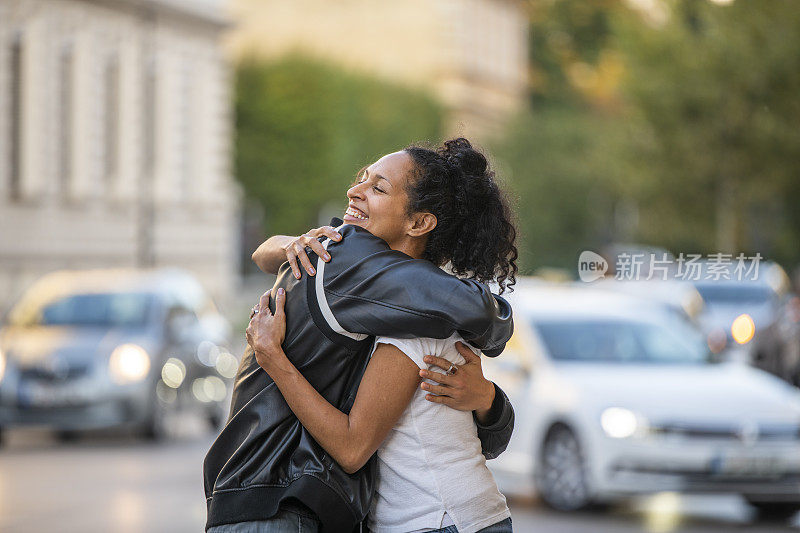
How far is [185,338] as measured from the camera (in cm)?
1642

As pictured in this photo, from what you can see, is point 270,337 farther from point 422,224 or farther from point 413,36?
point 413,36

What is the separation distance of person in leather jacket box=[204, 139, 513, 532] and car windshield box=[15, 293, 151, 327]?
1293 centimetres

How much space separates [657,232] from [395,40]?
40.5 metres

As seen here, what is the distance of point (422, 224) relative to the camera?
11.7 ft

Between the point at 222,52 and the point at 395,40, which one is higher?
the point at 395,40

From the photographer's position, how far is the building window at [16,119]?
36594 mm

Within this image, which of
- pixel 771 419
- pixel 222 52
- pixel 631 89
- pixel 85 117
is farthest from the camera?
pixel 222 52

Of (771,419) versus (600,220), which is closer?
(771,419)

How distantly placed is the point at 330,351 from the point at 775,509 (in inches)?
321

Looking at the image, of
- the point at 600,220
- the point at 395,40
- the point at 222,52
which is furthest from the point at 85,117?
the point at 395,40

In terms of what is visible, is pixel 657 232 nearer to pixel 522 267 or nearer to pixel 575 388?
pixel 575 388

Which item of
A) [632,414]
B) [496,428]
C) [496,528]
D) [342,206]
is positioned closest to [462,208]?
[496,428]

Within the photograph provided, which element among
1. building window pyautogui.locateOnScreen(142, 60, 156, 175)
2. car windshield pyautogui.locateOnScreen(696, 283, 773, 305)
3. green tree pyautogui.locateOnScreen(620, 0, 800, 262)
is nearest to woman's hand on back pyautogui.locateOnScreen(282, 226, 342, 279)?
green tree pyautogui.locateOnScreen(620, 0, 800, 262)

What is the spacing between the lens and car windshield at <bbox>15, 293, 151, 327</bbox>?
16.1 meters
